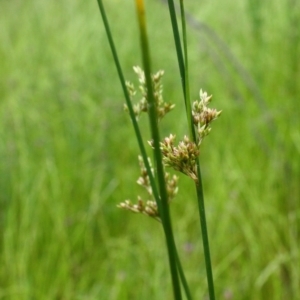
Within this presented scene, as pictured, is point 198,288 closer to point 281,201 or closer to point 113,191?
point 281,201

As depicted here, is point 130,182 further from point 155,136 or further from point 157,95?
point 155,136

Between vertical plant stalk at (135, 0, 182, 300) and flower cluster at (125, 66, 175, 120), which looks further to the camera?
flower cluster at (125, 66, 175, 120)

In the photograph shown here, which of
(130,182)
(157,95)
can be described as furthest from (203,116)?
(130,182)

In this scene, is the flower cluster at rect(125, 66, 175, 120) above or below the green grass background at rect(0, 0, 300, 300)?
below

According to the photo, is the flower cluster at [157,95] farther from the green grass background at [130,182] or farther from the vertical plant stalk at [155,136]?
the green grass background at [130,182]

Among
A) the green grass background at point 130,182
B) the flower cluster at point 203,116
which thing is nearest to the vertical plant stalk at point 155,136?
the flower cluster at point 203,116

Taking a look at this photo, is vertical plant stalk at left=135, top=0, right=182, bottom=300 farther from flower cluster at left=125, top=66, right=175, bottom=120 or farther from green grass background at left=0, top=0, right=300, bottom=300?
green grass background at left=0, top=0, right=300, bottom=300

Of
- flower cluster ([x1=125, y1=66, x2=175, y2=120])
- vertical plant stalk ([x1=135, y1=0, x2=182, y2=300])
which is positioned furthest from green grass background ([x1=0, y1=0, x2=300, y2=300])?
vertical plant stalk ([x1=135, y1=0, x2=182, y2=300])

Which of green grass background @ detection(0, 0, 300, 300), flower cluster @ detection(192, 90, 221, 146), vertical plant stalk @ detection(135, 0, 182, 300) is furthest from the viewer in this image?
green grass background @ detection(0, 0, 300, 300)

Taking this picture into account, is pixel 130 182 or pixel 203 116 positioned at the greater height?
pixel 130 182
